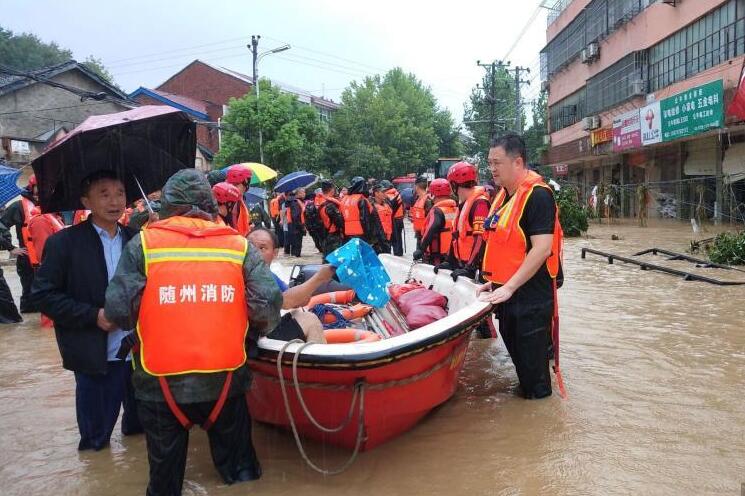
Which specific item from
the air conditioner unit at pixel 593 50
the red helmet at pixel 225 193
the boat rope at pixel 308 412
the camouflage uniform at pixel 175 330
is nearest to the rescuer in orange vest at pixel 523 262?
the boat rope at pixel 308 412

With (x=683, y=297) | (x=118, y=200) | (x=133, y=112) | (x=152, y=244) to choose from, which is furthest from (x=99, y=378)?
(x=683, y=297)

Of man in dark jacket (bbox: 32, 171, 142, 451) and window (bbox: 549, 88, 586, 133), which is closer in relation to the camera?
man in dark jacket (bbox: 32, 171, 142, 451)

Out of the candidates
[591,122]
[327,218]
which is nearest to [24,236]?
[327,218]

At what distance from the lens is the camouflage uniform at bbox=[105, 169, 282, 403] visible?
8.67ft

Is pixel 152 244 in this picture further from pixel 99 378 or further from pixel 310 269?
pixel 310 269

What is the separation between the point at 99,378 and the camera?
11.4 feet

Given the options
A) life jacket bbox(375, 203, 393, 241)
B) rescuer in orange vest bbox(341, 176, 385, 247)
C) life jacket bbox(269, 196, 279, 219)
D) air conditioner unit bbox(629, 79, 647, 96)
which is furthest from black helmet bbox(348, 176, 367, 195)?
air conditioner unit bbox(629, 79, 647, 96)

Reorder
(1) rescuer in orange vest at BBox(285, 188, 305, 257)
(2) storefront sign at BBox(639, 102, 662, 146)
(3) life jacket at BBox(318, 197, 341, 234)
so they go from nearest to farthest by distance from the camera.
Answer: (3) life jacket at BBox(318, 197, 341, 234) < (1) rescuer in orange vest at BBox(285, 188, 305, 257) < (2) storefront sign at BBox(639, 102, 662, 146)

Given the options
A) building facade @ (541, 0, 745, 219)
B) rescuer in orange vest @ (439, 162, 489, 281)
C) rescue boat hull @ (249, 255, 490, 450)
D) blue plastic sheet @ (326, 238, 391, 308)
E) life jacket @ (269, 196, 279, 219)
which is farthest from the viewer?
building facade @ (541, 0, 745, 219)

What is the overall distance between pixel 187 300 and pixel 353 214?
21.6 ft

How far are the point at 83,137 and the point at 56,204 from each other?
48cm

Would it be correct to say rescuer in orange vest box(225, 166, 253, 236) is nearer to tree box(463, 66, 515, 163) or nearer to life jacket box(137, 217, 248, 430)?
life jacket box(137, 217, 248, 430)

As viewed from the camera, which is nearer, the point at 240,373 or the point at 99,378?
the point at 240,373

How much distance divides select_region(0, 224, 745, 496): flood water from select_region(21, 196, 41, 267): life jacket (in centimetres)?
138
